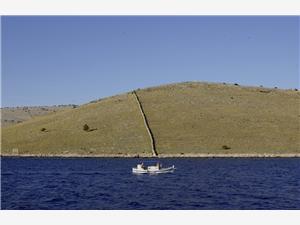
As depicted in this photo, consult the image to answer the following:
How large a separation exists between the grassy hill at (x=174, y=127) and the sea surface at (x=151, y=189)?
1449 inches

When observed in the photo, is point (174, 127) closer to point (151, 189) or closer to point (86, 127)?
point (86, 127)

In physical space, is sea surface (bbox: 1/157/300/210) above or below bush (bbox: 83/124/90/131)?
below

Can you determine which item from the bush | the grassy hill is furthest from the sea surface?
the bush

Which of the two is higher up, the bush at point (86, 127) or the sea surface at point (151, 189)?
the bush at point (86, 127)

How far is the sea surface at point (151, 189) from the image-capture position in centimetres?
4597

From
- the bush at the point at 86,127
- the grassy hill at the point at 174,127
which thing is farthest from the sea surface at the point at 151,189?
the bush at the point at 86,127

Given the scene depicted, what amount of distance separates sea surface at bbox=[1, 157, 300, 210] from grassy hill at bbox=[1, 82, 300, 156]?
3680 cm

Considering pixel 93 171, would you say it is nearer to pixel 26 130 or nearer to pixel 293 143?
pixel 293 143

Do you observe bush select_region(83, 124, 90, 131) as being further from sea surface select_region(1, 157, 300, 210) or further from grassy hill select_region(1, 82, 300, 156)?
sea surface select_region(1, 157, 300, 210)

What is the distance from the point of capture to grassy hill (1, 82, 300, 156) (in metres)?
119

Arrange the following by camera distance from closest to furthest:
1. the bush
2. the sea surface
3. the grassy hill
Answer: the sea surface, the grassy hill, the bush

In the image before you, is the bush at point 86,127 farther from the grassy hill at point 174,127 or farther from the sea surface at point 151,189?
the sea surface at point 151,189

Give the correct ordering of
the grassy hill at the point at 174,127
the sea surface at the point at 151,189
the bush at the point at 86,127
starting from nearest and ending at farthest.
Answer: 1. the sea surface at the point at 151,189
2. the grassy hill at the point at 174,127
3. the bush at the point at 86,127

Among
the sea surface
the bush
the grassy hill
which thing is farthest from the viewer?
the bush
